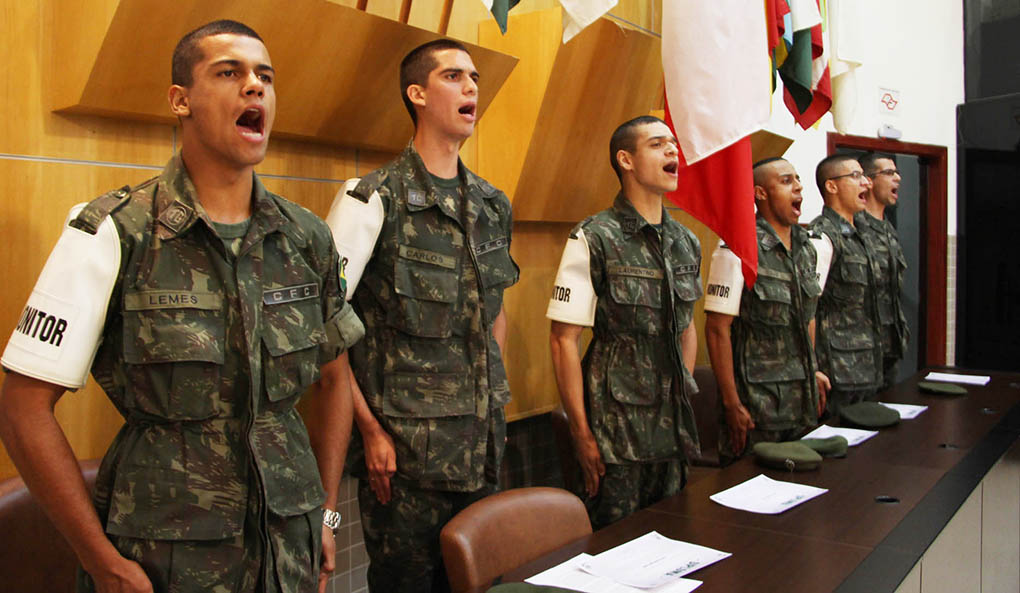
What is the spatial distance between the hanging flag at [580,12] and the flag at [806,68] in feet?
3.42

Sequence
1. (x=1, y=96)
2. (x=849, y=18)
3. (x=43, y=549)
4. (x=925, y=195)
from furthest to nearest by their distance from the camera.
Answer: (x=925, y=195) → (x=849, y=18) → (x=1, y=96) → (x=43, y=549)

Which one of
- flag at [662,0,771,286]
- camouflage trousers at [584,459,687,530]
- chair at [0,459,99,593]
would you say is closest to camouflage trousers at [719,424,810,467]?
camouflage trousers at [584,459,687,530]

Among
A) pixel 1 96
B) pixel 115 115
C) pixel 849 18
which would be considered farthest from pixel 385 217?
pixel 849 18

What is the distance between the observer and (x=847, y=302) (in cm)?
433

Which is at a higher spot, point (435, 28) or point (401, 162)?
point (435, 28)

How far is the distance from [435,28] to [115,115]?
128 centimetres

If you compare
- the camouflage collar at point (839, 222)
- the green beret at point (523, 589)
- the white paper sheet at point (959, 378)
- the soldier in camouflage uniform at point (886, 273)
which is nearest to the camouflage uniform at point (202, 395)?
the green beret at point (523, 589)

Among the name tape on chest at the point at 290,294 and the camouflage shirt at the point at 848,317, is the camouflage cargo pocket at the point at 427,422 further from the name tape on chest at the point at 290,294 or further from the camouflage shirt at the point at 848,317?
the camouflage shirt at the point at 848,317

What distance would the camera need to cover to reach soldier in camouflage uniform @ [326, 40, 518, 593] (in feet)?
7.37

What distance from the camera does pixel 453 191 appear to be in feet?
7.89

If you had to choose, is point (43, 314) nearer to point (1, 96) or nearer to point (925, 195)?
point (1, 96)

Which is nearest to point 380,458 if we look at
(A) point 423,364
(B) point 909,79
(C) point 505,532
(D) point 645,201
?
(A) point 423,364

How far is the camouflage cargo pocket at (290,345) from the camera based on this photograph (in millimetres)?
1493

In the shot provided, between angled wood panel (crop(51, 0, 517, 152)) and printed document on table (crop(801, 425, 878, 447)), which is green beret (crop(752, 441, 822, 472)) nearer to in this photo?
printed document on table (crop(801, 425, 878, 447))
